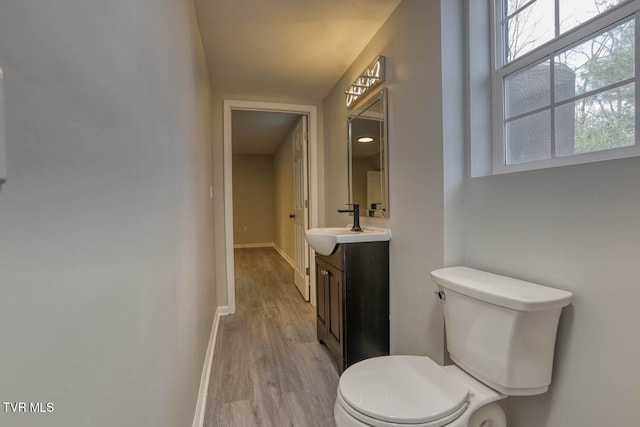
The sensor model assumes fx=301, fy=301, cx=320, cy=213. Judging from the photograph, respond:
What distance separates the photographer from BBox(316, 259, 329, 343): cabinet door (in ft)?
6.86

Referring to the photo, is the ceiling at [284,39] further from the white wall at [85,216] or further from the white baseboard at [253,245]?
the white baseboard at [253,245]

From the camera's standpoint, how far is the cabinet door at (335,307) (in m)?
1.82

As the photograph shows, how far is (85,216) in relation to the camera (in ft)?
1.52

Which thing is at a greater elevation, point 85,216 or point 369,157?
point 369,157

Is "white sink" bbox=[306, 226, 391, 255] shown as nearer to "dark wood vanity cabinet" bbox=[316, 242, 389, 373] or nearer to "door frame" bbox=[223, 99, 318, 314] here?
"dark wood vanity cabinet" bbox=[316, 242, 389, 373]

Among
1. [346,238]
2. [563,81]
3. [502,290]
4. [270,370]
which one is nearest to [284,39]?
[346,238]

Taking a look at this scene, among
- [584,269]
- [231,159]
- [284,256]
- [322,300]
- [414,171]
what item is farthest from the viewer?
[284,256]

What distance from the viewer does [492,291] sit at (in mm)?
1012

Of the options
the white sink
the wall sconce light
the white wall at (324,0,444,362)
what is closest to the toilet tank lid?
the white wall at (324,0,444,362)

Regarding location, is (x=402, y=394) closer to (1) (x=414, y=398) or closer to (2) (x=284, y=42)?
(1) (x=414, y=398)

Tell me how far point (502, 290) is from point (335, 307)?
1.09 metres

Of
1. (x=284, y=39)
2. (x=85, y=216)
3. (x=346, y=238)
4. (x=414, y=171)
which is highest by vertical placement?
(x=284, y=39)

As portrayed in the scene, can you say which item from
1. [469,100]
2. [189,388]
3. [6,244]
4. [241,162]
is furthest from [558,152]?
[241,162]

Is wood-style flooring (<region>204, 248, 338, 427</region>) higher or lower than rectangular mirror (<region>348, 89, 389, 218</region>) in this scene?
lower
